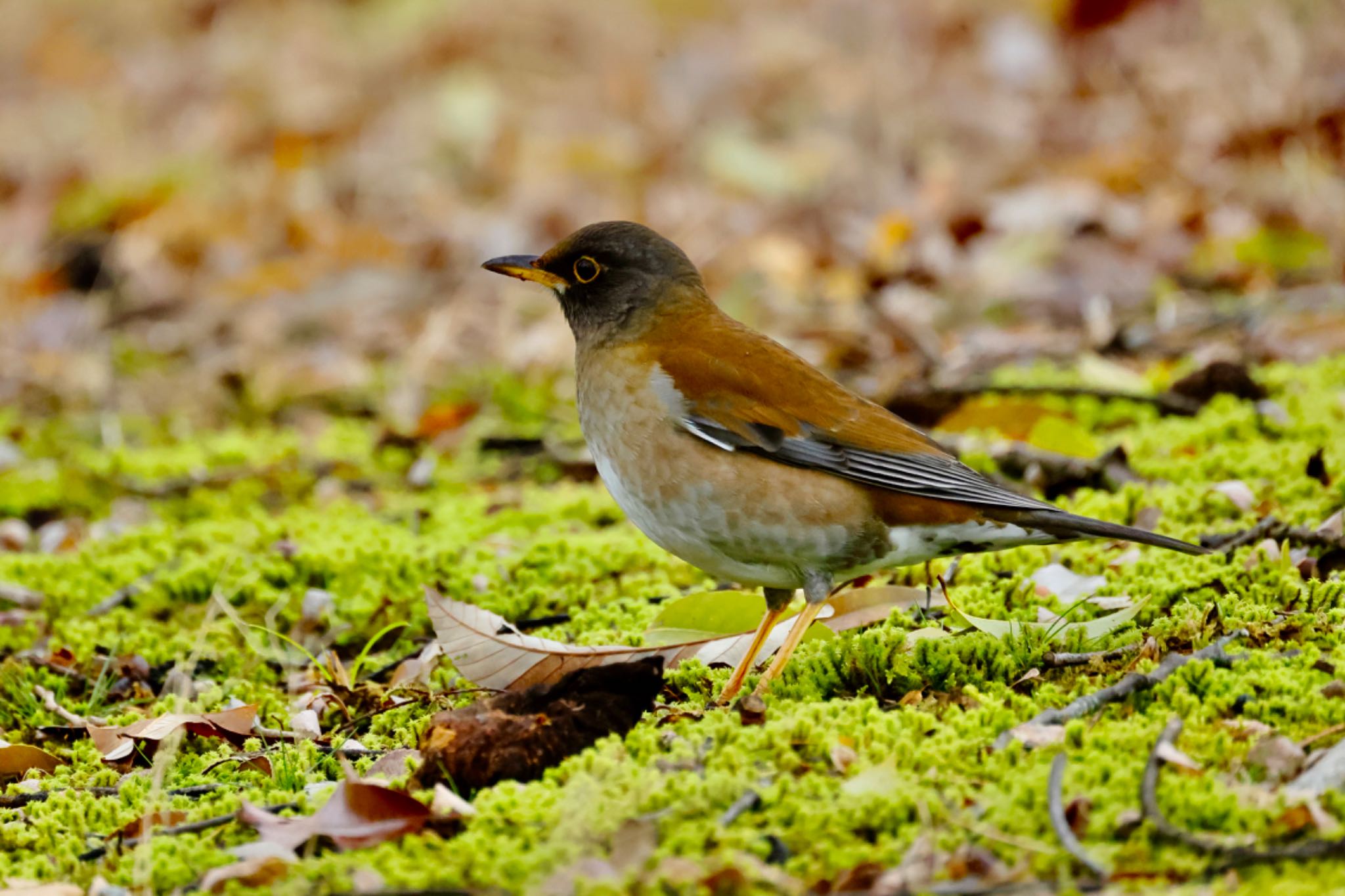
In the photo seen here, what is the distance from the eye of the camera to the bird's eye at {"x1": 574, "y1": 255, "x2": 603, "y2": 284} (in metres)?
5.20

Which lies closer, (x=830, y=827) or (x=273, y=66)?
(x=830, y=827)

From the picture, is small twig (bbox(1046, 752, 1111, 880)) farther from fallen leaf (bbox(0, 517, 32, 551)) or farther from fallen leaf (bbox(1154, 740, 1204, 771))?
fallen leaf (bbox(0, 517, 32, 551))

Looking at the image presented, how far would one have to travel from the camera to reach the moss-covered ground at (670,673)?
2975mm

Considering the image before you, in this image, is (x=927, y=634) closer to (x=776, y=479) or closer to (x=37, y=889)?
(x=776, y=479)

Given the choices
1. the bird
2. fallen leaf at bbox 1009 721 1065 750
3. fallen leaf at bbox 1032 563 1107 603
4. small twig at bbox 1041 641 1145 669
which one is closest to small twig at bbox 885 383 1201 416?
fallen leaf at bbox 1032 563 1107 603

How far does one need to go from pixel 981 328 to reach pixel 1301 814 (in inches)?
257

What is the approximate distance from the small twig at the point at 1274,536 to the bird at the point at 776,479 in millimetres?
737

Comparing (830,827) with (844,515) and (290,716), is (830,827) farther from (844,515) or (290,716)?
(290,716)

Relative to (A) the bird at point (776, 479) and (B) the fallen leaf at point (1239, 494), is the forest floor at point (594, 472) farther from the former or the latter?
(A) the bird at point (776, 479)

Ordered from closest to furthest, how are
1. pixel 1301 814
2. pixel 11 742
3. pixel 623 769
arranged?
1. pixel 1301 814
2. pixel 623 769
3. pixel 11 742

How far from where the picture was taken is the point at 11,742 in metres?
4.36

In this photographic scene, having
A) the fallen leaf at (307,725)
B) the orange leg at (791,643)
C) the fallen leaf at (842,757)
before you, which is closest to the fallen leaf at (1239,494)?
the orange leg at (791,643)

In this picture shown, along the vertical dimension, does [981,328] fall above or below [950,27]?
below

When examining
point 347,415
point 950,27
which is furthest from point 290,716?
point 950,27
